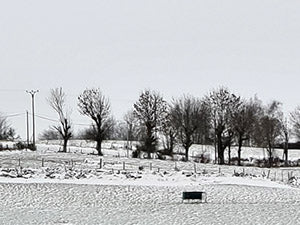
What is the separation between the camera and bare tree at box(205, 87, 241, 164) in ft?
270

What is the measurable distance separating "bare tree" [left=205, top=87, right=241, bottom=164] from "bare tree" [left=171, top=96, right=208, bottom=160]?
216cm

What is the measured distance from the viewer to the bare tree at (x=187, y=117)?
8419cm

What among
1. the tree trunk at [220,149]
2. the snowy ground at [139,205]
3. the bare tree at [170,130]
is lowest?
the snowy ground at [139,205]

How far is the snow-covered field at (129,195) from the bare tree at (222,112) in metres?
22.2

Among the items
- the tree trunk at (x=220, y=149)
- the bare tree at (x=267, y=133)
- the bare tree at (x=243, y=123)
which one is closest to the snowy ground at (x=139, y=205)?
the tree trunk at (x=220, y=149)

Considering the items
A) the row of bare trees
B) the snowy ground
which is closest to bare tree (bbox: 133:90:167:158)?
the row of bare trees

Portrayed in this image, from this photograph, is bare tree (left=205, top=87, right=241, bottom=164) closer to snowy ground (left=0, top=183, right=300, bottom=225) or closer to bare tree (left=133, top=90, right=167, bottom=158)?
bare tree (left=133, top=90, right=167, bottom=158)

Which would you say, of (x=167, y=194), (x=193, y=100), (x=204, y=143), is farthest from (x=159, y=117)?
(x=167, y=194)

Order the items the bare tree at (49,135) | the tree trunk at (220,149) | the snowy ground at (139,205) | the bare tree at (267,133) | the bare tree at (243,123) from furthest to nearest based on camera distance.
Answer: the bare tree at (49,135) < the bare tree at (267,133) < the bare tree at (243,123) < the tree trunk at (220,149) < the snowy ground at (139,205)

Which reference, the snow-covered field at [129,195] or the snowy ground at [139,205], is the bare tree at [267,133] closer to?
the snow-covered field at [129,195]

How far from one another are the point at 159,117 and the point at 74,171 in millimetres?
36691

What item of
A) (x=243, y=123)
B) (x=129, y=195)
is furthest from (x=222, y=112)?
(x=129, y=195)

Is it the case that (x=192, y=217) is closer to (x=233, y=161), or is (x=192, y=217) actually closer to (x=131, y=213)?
(x=131, y=213)

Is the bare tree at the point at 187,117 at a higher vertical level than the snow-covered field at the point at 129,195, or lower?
higher
